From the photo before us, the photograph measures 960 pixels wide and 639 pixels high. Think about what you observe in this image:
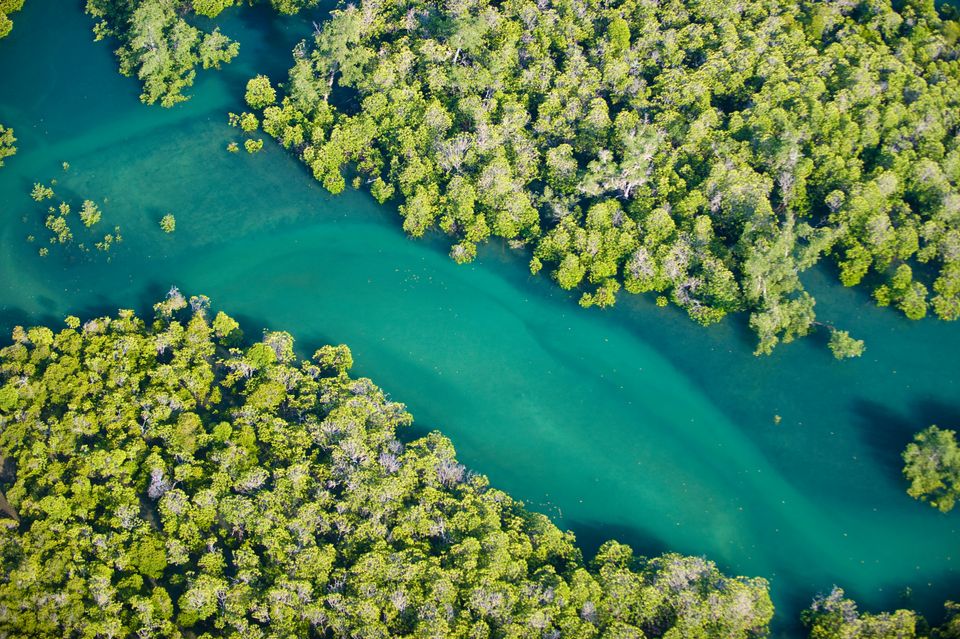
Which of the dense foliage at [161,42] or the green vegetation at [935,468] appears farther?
the dense foliage at [161,42]

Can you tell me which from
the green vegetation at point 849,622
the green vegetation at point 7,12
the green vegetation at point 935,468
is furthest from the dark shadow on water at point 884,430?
the green vegetation at point 7,12

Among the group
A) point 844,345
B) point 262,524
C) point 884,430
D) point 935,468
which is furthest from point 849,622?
point 262,524

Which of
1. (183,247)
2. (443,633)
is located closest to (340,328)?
(183,247)

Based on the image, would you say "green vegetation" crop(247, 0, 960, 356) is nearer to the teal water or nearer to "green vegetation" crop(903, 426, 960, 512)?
the teal water

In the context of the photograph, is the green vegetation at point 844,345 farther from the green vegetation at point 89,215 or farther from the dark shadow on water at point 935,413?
the green vegetation at point 89,215

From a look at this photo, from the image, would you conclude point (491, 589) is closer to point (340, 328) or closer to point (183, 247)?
point (340, 328)
